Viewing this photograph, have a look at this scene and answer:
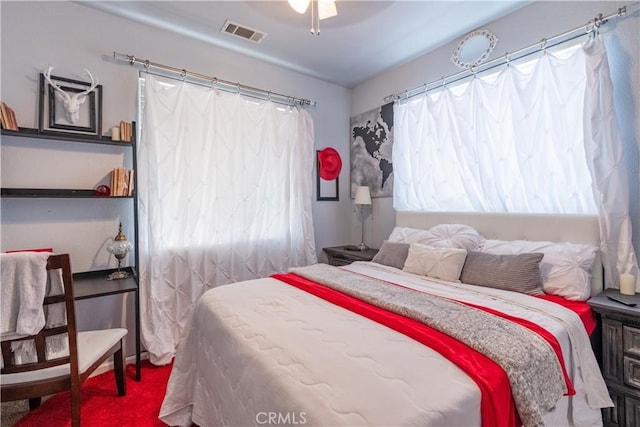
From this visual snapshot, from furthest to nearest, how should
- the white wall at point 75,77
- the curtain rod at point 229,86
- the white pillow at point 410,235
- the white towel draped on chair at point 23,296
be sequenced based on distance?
1. the white pillow at point 410,235
2. the curtain rod at point 229,86
3. the white wall at point 75,77
4. the white towel draped on chair at point 23,296

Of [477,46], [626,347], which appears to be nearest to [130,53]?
[477,46]

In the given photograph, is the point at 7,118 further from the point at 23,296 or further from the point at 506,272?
the point at 506,272

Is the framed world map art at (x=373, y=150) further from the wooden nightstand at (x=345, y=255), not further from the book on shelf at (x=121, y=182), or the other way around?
the book on shelf at (x=121, y=182)

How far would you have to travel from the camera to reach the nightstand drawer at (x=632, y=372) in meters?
1.48

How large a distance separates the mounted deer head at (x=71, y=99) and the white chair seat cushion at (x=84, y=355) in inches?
60.3

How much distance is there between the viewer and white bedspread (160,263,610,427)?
871 millimetres

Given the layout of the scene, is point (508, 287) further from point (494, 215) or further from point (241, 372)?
point (241, 372)

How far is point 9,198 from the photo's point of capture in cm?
200

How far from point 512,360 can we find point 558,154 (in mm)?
1750

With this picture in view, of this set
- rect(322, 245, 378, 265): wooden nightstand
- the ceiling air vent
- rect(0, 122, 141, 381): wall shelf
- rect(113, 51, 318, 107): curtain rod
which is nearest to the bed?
rect(0, 122, 141, 381): wall shelf

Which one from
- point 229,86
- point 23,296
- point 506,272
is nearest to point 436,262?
point 506,272

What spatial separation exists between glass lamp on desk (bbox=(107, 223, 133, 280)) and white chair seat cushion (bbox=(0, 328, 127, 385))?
1.53 ft

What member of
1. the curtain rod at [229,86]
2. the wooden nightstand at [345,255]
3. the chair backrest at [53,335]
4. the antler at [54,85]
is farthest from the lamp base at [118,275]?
the wooden nightstand at [345,255]

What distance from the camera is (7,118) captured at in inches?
74.5
